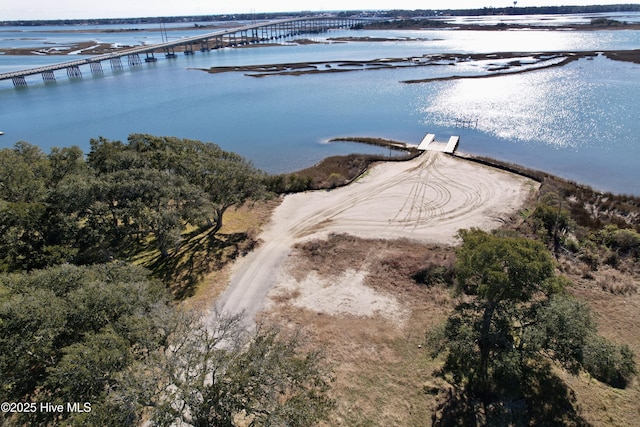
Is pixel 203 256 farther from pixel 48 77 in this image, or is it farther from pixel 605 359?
pixel 48 77

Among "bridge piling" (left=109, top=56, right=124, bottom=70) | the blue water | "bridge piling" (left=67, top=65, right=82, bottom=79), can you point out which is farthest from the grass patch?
"bridge piling" (left=109, top=56, right=124, bottom=70)

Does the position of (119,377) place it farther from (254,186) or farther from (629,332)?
(629,332)

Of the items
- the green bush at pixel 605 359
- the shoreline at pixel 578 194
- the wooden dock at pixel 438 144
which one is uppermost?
the green bush at pixel 605 359

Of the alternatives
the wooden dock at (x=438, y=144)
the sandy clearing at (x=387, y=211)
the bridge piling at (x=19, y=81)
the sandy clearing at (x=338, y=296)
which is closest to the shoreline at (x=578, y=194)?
the sandy clearing at (x=387, y=211)

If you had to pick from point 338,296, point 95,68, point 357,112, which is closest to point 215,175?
point 338,296

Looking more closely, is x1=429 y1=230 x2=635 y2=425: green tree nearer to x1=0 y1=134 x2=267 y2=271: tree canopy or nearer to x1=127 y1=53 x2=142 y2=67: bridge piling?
x1=0 y1=134 x2=267 y2=271: tree canopy

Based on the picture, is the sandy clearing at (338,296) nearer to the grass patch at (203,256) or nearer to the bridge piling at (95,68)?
the grass patch at (203,256)
